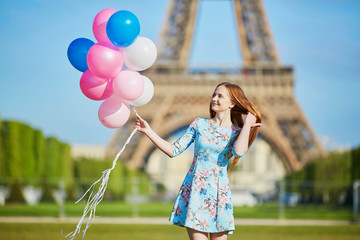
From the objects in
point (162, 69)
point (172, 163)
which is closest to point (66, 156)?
point (162, 69)

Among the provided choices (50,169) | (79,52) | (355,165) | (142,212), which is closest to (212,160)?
(79,52)

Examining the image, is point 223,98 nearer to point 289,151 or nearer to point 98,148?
point 289,151

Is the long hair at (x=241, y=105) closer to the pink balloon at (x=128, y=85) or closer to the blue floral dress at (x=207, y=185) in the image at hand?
the blue floral dress at (x=207, y=185)

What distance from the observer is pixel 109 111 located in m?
3.87

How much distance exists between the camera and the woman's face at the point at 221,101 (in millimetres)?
3508

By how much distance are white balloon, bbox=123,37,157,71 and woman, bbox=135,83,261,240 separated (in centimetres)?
56

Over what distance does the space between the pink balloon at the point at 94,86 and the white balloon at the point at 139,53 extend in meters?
0.23

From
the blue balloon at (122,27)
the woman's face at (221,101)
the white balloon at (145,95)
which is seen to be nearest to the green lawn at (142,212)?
the white balloon at (145,95)

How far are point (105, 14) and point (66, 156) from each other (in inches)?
969

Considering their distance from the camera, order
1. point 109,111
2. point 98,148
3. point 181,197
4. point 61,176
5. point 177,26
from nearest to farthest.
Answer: point 181,197
point 109,111
point 61,176
point 177,26
point 98,148

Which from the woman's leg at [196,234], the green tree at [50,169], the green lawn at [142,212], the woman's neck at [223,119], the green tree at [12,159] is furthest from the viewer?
the green tree at [50,169]

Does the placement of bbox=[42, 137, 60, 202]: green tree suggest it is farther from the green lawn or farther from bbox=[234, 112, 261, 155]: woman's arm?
bbox=[234, 112, 261, 155]: woman's arm

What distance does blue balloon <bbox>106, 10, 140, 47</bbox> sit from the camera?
11.8ft

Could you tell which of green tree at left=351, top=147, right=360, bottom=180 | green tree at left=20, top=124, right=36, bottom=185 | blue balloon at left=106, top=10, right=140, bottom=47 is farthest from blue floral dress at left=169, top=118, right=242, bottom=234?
green tree at left=20, top=124, right=36, bottom=185
